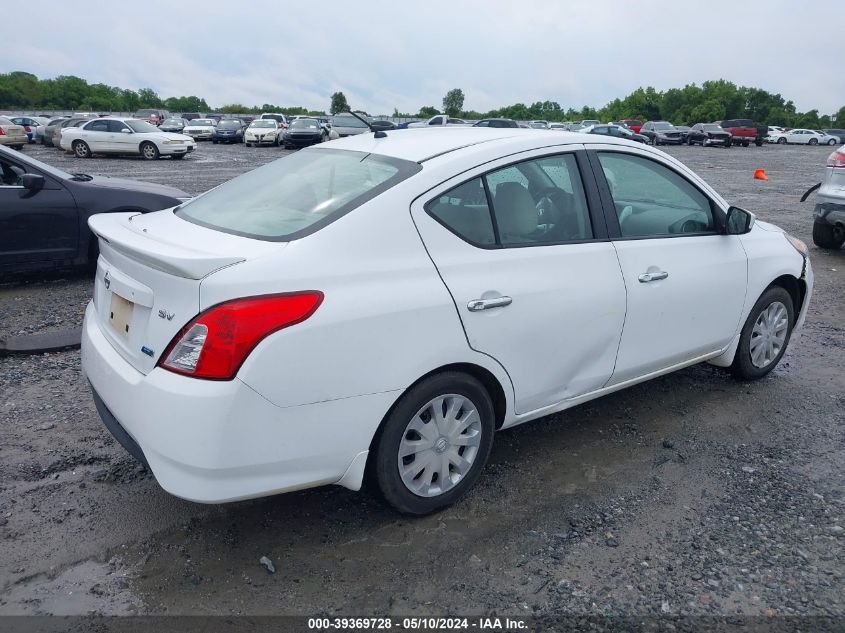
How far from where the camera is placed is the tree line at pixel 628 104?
91000 mm

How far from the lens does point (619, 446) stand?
12.7 feet

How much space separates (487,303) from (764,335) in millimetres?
2596

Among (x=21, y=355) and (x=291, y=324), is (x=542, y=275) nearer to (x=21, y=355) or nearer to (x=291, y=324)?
(x=291, y=324)

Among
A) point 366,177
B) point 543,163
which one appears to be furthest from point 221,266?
point 543,163

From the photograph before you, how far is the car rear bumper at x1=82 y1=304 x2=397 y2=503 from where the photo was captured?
97.1 inches

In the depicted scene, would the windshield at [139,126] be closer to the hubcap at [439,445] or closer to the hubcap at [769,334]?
the hubcap at [769,334]

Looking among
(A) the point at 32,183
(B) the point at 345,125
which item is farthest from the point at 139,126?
(A) the point at 32,183

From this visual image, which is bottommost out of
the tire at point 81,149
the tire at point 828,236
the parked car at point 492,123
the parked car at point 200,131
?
the tire at point 81,149

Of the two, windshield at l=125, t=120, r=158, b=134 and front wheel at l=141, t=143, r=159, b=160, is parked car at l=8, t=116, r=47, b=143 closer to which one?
windshield at l=125, t=120, r=158, b=134

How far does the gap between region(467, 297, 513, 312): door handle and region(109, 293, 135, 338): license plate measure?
1.39 metres

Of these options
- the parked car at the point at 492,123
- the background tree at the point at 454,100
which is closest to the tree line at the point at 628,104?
the background tree at the point at 454,100

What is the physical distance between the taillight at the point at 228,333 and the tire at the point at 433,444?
2.12ft

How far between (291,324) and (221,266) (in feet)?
1.09

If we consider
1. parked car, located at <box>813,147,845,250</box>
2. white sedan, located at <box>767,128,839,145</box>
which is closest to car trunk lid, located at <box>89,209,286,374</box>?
parked car, located at <box>813,147,845,250</box>
